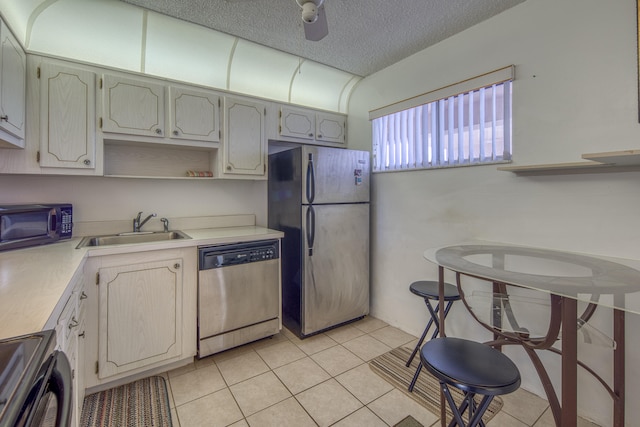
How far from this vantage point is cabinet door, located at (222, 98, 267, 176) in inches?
98.8

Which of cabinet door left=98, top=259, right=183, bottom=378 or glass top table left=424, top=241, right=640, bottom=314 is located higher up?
glass top table left=424, top=241, right=640, bottom=314

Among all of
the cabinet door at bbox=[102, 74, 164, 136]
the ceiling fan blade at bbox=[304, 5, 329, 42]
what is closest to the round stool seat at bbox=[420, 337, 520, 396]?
the ceiling fan blade at bbox=[304, 5, 329, 42]

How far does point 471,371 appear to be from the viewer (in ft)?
3.62

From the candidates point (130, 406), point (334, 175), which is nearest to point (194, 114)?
point (334, 175)

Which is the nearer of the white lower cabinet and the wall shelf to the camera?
the wall shelf

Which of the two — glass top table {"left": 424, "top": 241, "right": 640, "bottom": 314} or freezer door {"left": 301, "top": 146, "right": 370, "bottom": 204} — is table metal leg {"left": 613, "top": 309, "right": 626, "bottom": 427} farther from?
freezer door {"left": 301, "top": 146, "right": 370, "bottom": 204}

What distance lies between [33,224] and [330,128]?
256cm

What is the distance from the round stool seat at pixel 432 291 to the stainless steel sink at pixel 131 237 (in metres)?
1.79

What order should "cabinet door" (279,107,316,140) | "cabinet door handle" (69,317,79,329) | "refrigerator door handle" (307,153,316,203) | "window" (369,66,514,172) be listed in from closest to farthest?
"cabinet door handle" (69,317,79,329) < "window" (369,66,514,172) < "refrigerator door handle" (307,153,316,203) < "cabinet door" (279,107,316,140)

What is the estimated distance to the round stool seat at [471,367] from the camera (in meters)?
1.03

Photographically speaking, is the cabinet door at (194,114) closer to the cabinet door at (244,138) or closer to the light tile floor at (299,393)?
the cabinet door at (244,138)

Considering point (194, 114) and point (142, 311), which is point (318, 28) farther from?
point (142, 311)

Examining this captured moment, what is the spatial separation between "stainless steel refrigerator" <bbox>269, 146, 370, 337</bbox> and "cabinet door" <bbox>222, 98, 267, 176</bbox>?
0.79ft

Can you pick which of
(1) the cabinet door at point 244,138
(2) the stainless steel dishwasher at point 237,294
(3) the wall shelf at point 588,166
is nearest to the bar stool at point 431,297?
(3) the wall shelf at point 588,166
